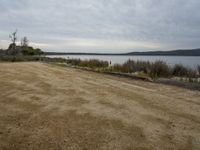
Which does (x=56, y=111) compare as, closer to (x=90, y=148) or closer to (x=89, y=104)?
(x=89, y=104)

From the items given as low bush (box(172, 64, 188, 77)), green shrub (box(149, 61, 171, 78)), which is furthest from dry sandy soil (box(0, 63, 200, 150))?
low bush (box(172, 64, 188, 77))

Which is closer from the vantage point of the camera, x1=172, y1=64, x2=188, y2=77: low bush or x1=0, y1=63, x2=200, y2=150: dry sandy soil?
x1=0, y1=63, x2=200, y2=150: dry sandy soil

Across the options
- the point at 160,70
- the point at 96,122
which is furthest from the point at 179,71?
the point at 96,122

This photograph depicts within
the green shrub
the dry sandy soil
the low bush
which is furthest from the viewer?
the low bush

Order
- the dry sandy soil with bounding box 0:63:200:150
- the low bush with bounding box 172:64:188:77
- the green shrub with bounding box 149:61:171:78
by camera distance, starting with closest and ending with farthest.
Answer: the dry sandy soil with bounding box 0:63:200:150, the green shrub with bounding box 149:61:171:78, the low bush with bounding box 172:64:188:77

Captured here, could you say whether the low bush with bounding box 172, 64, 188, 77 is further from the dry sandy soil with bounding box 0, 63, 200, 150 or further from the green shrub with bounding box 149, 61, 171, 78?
the dry sandy soil with bounding box 0, 63, 200, 150

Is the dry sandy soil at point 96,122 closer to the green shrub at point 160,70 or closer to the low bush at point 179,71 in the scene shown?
the green shrub at point 160,70

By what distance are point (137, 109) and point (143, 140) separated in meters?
1.94

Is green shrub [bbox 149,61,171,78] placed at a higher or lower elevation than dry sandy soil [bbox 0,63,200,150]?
higher

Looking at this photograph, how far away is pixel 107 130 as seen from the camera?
416cm

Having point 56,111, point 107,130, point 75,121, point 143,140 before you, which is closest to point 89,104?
point 56,111

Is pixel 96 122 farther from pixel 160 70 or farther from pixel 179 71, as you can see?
pixel 179 71

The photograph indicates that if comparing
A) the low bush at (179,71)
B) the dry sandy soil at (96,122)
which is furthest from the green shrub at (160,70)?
the dry sandy soil at (96,122)

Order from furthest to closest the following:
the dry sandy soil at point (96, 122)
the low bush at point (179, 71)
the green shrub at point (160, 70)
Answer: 1. the low bush at point (179, 71)
2. the green shrub at point (160, 70)
3. the dry sandy soil at point (96, 122)
